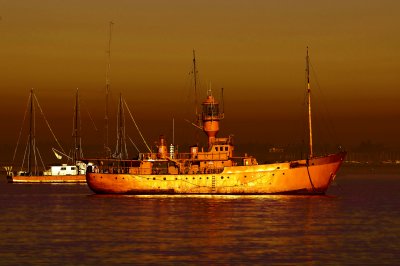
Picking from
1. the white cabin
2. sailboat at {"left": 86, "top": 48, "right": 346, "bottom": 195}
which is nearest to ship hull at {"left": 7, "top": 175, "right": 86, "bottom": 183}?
the white cabin

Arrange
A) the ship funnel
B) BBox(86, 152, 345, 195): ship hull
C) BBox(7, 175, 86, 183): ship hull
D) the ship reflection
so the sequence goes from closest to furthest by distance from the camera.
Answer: the ship reflection → BBox(86, 152, 345, 195): ship hull → the ship funnel → BBox(7, 175, 86, 183): ship hull

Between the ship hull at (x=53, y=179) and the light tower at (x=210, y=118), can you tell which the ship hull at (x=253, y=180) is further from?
the ship hull at (x=53, y=179)

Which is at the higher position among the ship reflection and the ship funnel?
the ship funnel

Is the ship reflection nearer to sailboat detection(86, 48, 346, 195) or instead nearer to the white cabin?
sailboat detection(86, 48, 346, 195)

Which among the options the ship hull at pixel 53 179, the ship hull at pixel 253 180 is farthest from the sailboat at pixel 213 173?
the ship hull at pixel 53 179

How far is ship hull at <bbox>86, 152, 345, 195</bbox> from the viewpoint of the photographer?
10206cm

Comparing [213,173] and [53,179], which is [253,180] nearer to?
[213,173]

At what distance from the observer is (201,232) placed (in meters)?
63.1

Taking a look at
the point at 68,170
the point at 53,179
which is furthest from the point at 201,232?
the point at 68,170

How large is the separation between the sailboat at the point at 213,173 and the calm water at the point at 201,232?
3.82 metres

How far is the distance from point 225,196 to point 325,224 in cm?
3537

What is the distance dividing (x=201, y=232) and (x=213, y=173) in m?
41.6

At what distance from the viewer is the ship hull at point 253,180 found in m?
102

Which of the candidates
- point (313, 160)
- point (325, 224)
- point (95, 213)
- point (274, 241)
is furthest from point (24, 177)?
point (274, 241)
